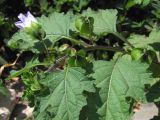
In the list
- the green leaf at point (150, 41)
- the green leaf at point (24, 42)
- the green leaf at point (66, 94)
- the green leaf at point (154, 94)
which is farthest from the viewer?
the green leaf at point (150, 41)

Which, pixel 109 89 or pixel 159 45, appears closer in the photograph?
pixel 109 89

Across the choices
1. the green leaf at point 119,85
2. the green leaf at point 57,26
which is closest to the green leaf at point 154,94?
the green leaf at point 119,85

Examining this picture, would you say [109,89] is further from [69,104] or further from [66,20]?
[66,20]

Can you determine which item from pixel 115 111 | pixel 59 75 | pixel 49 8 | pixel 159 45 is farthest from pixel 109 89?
pixel 49 8

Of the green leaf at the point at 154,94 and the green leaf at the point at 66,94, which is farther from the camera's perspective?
the green leaf at the point at 154,94

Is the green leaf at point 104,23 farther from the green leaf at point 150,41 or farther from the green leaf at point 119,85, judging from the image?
the green leaf at point 119,85

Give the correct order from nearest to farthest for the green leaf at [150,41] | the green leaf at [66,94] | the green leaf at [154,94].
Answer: the green leaf at [66,94] < the green leaf at [154,94] < the green leaf at [150,41]

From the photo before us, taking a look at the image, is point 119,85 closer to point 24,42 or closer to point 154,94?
point 154,94
